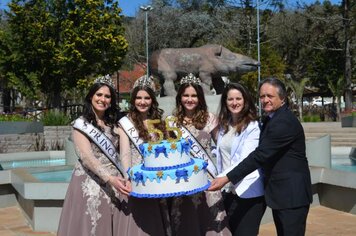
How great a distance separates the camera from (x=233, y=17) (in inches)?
1328

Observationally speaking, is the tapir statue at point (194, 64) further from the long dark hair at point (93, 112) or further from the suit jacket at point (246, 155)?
the suit jacket at point (246, 155)

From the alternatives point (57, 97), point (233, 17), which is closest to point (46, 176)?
point (57, 97)

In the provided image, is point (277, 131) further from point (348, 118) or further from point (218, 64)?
point (348, 118)

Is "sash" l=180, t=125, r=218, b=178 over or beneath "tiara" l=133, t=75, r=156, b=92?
beneath

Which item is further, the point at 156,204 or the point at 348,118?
the point at 348,118

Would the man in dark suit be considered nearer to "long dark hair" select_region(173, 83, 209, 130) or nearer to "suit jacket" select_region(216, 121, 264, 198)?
"suit jacket" select_region(216, 121, 264, 198)

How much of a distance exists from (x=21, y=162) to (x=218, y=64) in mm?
5134

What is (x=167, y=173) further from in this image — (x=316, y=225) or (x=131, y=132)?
(x=316, y=225)

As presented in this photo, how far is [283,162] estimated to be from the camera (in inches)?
110

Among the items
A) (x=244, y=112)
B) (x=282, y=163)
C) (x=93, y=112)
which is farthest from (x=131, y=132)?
(x=282, y=163)

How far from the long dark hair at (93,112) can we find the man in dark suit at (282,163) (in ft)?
3.05

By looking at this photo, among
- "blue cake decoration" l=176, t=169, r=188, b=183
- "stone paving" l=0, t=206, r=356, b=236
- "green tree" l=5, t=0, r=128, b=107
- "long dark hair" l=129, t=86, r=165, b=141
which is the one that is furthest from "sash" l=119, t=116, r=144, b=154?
"green tree" l=5, t=0, r=128, b=107

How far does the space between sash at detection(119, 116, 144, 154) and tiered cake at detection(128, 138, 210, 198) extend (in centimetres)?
28

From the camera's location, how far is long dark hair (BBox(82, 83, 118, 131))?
3205 mm
